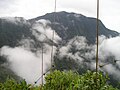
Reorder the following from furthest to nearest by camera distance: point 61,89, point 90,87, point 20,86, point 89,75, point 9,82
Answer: point 9,82, point 20,86, point 89,75, point 90,87, point 61,89

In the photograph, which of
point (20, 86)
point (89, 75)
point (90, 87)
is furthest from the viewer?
point (20, 86)

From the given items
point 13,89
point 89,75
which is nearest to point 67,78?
point 13,89

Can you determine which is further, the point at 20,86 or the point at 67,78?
the point at 67,78

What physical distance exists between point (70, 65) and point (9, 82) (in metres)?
53.5

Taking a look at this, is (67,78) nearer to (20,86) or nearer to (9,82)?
(9,82)

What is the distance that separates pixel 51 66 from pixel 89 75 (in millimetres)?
5425

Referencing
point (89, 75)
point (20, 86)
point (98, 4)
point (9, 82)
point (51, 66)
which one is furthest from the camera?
point (9, 82)

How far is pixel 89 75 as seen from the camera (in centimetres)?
1269

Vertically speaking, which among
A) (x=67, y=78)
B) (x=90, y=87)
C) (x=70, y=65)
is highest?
(x=70, y=65)

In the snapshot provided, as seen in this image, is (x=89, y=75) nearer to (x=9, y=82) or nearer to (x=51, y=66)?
(x=51, y=66)

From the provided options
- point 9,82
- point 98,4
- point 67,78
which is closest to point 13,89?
point 9,82

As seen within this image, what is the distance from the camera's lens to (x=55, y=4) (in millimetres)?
7570

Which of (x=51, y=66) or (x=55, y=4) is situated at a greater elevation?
(x=55, y=4)

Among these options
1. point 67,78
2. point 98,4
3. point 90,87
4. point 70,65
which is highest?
point 98,4
